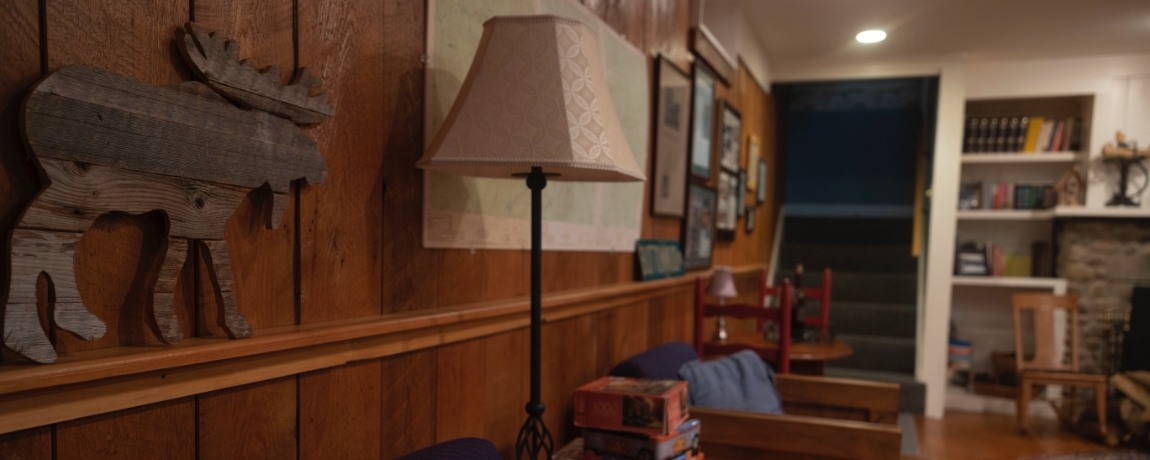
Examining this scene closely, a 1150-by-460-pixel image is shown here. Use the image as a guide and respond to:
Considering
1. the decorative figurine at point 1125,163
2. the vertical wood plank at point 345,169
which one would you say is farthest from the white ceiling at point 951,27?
the vertical wood plank at point 345,169

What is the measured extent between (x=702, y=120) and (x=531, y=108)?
209 centimetres

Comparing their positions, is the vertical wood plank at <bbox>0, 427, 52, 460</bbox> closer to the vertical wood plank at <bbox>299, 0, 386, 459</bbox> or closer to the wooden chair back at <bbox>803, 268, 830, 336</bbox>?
the vertical wood plank at <bbox>299, 0, 386, 459</bbox>

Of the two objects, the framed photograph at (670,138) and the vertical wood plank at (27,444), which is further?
the framed photograph at (670,138)

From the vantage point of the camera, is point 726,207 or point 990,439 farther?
point 990,439

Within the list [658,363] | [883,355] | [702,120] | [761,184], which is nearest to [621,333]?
[658,363]

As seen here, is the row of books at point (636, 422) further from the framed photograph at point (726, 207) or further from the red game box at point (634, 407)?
the framed photograph at point (726, 207)

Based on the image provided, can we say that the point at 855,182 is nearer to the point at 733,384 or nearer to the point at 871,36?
the point at 871,36

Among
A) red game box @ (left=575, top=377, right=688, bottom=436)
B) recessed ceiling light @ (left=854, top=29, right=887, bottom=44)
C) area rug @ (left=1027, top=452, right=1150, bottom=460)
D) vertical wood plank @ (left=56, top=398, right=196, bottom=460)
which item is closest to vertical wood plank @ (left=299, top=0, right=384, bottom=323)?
vertical wood plank @ (left=56, top=398, right=196, bottom=460)

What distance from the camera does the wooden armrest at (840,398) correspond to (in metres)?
2.18

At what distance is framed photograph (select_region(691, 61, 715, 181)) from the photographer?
9.43ft

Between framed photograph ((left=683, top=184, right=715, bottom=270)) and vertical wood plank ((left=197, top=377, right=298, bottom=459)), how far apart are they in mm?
2108

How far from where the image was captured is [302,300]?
966mm

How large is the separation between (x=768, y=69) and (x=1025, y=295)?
2.45 meters

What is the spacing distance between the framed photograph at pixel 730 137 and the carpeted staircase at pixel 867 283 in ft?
5.63
